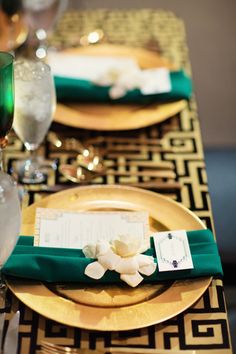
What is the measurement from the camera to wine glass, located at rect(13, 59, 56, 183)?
871 mm

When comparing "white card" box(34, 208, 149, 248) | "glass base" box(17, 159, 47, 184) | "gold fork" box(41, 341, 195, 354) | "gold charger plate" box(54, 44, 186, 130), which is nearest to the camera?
"gold fork" box(41, 341, 195, 354)

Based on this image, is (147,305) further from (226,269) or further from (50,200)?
(226,269)

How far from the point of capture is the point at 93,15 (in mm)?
1436

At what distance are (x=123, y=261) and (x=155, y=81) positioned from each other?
51 centimetres

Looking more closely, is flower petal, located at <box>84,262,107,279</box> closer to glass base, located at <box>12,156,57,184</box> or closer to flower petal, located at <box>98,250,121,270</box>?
flower petal, located at <box>98,250,121,270</box>

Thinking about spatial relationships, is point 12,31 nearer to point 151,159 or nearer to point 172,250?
point 151,159

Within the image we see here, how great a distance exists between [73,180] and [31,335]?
12.9 inches

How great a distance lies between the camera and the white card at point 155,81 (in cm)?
111

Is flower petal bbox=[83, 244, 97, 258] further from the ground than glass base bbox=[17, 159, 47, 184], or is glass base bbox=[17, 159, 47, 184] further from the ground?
glass base bbox=[17, 159, 47, 184]

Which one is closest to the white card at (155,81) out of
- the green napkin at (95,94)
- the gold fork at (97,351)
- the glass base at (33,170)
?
the green napkin at (95,94)

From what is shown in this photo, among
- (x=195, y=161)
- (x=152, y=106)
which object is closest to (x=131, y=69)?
(x=152, y=106)

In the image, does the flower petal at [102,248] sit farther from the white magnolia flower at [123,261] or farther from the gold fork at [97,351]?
the gold fork at [97,351]

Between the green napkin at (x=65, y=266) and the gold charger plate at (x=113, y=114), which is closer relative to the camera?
the green napkin at (x=65, y=266)

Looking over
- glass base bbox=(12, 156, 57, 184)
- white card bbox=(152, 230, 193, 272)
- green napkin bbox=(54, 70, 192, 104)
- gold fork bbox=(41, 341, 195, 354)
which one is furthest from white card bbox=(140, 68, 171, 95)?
gold fork bbox=(41, 341, 195, 354)
